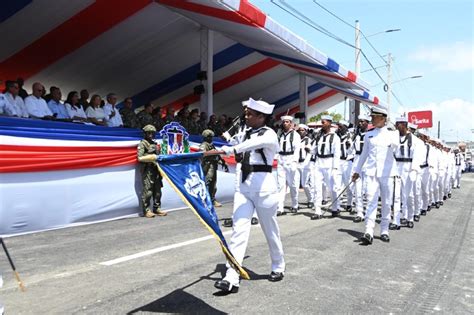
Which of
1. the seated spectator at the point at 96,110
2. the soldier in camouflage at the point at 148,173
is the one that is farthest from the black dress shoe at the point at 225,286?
the seated spectator at the point at 96,110

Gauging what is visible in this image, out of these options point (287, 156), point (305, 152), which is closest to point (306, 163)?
point (305, 152)

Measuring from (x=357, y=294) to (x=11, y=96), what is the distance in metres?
6.83

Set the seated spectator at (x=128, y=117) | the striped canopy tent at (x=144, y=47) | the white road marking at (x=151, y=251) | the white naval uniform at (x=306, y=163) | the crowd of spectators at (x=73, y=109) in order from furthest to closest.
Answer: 1. the white naval uniform at (x=306, y=163)
2. the seated spectator at (x=128, y=117)
3. the striped canopy tent at (x=144, y=47)
4. the crowd of spectators at (x=73, y=109)
5. the white road marking at (x=151, y=251)

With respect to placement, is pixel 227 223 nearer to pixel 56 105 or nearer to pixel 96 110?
pixel 96 110

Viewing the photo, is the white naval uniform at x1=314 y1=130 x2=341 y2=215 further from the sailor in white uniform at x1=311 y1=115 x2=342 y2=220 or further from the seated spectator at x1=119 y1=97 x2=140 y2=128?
the seated spectator at x1=119 y1=97 x2=140 y2=128

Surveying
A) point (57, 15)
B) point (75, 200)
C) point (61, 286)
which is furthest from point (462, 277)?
point (57, 15)

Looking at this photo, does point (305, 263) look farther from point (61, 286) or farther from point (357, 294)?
point (61, 286)

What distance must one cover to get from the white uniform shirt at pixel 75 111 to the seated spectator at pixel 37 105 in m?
0.46

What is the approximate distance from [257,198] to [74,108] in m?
5.98

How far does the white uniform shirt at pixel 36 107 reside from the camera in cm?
830

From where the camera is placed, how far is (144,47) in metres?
13.0

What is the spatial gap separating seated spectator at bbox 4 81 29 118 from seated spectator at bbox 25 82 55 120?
0.09 m

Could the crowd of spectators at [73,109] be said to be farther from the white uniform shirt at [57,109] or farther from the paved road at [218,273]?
the paved road at [218,273]

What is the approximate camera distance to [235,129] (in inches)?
333
